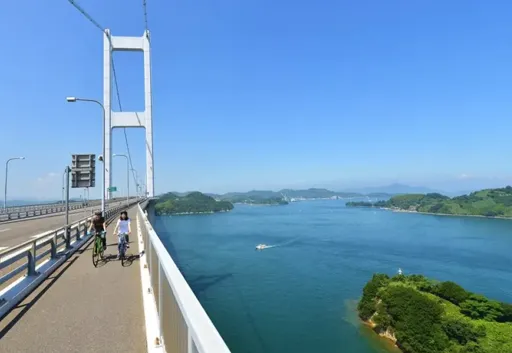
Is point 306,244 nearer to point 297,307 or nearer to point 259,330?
point 297,307

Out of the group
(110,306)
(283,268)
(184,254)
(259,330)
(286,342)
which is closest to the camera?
(110,306)

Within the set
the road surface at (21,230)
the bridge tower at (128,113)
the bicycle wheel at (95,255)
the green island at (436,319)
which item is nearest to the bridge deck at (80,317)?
the bicycle wheel at (95,255)

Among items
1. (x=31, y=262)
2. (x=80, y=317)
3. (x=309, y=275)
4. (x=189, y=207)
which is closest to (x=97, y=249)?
(x=31, y=262)

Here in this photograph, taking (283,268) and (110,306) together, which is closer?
(110,306)

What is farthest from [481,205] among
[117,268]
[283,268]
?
[117,268]

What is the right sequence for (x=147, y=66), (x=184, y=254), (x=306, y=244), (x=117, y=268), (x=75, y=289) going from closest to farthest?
(x=75, y=289) → (x=117, y=268) → (x=147, y=66) → (x=184, y=254) → (x=306, y=244)

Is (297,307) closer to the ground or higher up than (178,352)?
closer to the ground

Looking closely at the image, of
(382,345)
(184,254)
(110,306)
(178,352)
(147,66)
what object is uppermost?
(147,66)

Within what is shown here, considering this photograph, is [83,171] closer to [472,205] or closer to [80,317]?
[80,317]
